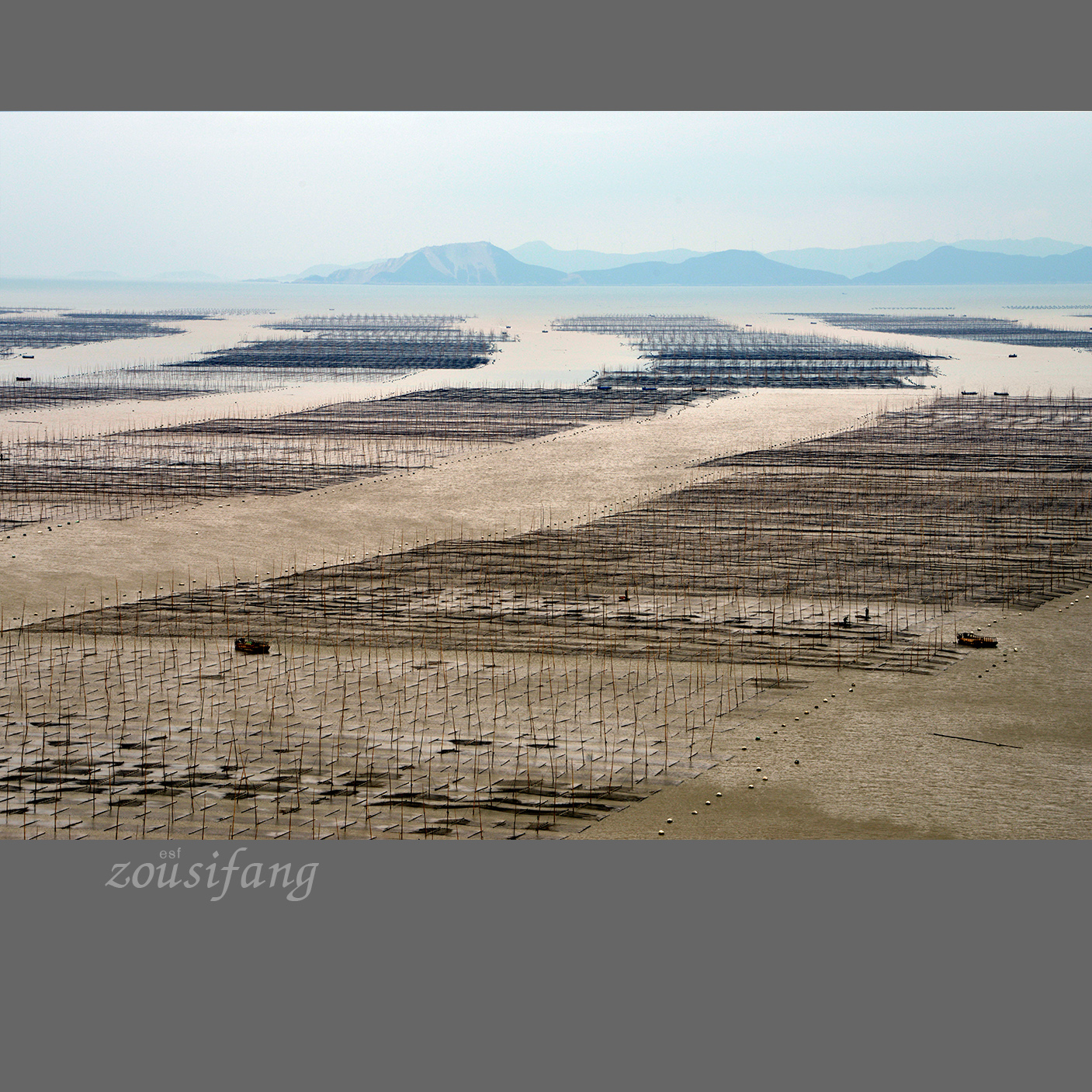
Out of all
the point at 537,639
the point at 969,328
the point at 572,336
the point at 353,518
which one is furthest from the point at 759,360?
the point at 537,639

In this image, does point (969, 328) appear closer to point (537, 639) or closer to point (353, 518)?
point (353, 518)

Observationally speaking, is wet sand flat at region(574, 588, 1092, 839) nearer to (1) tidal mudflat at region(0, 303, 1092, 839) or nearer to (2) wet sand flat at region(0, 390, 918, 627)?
(1) tidal mudflat at region(0, 303, 1092, 839)

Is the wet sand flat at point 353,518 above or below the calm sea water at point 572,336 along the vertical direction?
below

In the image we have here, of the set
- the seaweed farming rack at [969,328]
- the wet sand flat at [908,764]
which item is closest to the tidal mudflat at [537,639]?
the wet sand flat at [908,764]

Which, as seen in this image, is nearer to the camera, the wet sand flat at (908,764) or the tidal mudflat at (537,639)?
the wet sand flat at (908,764)

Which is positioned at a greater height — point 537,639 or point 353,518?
point 353,518

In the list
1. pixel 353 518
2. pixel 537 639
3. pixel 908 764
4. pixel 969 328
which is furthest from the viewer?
pixel 969 328

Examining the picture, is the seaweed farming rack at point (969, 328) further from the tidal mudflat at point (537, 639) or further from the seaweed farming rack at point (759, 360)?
the tidal mudflat at point (537, 639)

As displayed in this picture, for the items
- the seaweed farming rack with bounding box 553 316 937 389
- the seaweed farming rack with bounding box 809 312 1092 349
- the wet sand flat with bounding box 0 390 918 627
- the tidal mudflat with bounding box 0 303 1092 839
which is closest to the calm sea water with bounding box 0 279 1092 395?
the seaweed farming rack with bounding box 553 316 937 389

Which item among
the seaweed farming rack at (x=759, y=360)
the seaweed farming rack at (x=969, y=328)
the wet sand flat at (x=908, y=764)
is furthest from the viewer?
the seaweed farming rack at (x=969, y=328)

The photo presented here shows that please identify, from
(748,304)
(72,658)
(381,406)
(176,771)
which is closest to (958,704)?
(176,771)

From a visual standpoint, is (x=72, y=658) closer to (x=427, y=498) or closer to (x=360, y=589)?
(x=360, y=589)
